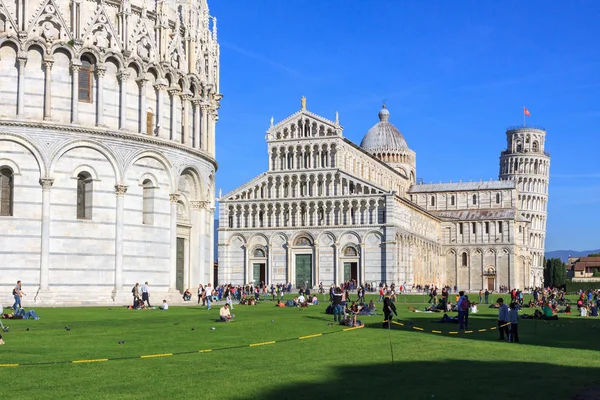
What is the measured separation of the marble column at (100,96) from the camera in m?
40.1

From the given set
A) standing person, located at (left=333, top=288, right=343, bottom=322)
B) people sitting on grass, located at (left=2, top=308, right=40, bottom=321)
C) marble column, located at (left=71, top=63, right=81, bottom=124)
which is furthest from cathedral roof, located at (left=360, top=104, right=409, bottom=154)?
people sitting on grass, located at (left=2, top=308, right=40, bottom=321)

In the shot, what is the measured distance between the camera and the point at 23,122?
38.0 metres

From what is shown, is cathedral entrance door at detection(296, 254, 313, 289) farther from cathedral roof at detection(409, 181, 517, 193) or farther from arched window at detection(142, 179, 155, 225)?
arched window at detection(142, 179, 155, 225)

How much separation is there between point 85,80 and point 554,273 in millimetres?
120760

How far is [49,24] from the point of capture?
39188 millimetres

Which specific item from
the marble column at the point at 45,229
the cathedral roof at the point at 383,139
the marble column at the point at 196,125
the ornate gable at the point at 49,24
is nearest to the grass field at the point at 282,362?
the marble column at the point at 45,229

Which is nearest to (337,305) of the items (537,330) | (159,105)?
(537,330)

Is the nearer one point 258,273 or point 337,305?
point 337,305

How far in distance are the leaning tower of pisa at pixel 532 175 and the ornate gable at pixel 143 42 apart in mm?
106698

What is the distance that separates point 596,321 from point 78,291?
2357 centimetres

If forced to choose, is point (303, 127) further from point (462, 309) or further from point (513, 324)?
point (513, 324)

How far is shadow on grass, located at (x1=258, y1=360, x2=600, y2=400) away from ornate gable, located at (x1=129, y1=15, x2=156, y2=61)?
Answer: 27.6 metres

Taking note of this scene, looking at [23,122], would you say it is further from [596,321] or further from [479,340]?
[596,321]

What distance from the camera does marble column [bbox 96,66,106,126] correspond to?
131ft
